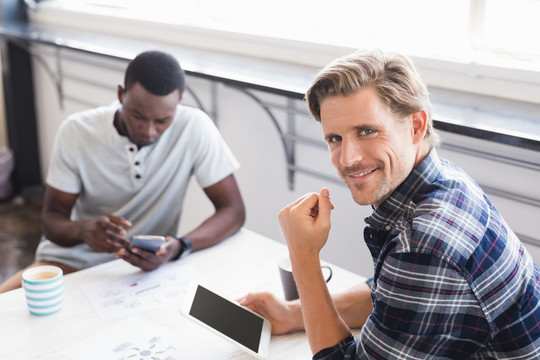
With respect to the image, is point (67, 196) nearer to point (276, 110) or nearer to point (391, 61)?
point (276, 110)

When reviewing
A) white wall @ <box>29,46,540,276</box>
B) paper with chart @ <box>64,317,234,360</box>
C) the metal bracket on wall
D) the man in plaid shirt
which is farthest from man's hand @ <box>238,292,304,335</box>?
the metal bracket on wall

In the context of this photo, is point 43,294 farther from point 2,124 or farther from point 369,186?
point 2,124

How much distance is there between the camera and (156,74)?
184 centimetres

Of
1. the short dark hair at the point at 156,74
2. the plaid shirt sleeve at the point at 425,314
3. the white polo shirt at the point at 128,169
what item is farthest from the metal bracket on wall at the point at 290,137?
the plaid shirt sleeve at the point at 425,314

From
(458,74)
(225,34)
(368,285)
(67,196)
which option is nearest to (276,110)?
(225,34)

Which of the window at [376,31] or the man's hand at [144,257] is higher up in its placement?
the window at [376,31]

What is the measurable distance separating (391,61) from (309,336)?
538 millimetres

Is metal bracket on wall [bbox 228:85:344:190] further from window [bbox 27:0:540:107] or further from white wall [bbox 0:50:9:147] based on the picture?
white wall [bbox 0:50:9:147]

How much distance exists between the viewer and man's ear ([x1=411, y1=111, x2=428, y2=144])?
4.04 ft

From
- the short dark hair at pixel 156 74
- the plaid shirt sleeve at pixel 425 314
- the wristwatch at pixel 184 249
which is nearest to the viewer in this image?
the plaid shirt sleeve at pixel 425 314

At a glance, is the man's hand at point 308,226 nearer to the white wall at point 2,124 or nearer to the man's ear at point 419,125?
the man's ear at point 419,125

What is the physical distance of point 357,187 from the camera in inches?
48.8

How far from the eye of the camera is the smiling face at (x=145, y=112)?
184cm

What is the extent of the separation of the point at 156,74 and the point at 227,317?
0.78 m
